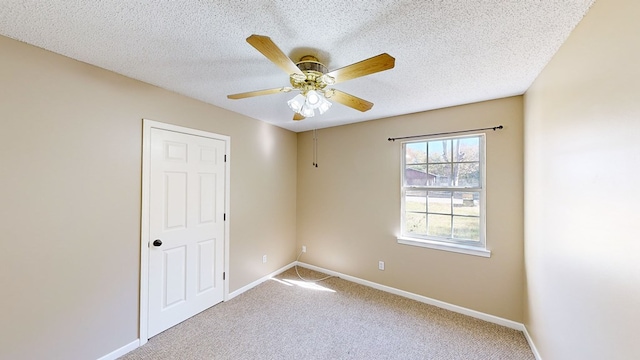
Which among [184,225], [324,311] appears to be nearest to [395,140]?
[324,311]

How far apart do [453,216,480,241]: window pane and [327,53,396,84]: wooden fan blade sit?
2165mm

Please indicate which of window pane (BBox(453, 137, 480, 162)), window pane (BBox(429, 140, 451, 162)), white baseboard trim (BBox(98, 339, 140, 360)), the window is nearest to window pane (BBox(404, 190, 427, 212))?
the window

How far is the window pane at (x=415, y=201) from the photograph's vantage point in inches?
113

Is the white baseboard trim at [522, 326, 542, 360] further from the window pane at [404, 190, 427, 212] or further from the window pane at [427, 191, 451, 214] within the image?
the window pane at [404, 190, 427, 212]

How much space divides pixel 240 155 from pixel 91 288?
188 centimetres

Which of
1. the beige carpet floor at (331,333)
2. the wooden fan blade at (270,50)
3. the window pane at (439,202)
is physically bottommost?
the beige carpet floor at (331,333)

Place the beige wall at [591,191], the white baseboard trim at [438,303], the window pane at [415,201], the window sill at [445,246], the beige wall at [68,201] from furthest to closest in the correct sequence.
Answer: the window pane at [415,201], the window sill at [445,246], the white baseboard trim at [438,303], the beige wall at [68,201], the beige wall at [591,191]

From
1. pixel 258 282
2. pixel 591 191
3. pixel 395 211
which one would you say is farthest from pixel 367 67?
pixel 258 282

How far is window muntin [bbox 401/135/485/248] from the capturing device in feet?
8.41

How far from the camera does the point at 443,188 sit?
273 centimetres

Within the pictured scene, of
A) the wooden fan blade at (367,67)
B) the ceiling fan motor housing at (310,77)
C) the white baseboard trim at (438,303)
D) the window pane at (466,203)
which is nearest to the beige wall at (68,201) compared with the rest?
the ceiling fan motor housing at (310,77)

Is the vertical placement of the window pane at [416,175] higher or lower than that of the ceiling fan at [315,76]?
lower

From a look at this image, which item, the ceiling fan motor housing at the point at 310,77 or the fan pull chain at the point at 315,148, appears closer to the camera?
the ceiling fan motor housing at the point at 310,77

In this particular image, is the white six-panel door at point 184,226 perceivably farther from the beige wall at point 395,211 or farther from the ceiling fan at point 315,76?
the beige wall at point 395,211
